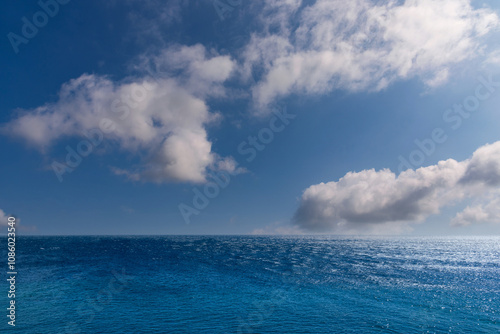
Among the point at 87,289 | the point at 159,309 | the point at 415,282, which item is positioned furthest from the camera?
the point at 415,282

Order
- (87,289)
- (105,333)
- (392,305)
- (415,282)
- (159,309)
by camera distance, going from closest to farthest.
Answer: (105,333)
(159,309)
(392,305)
(87,289)
(415,282)

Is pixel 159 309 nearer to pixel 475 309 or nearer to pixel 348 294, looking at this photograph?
pixel 348 294

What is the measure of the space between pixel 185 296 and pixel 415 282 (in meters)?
52.5

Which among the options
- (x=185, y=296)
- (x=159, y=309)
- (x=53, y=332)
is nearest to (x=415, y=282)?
(x=185, y=296)

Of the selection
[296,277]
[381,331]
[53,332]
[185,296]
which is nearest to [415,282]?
[296,277]

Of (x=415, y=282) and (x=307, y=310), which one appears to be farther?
(x=415, y=282)

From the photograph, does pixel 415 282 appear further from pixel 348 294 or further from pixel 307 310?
pixel 307 310

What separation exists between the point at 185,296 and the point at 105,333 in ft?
55.1

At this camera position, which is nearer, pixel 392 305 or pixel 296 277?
→ pixel 392 305

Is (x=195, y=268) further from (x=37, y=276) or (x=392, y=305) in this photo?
(x=392, y=305)

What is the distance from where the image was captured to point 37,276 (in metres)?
60.3

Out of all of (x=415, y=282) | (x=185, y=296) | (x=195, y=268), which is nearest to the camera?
(x=185, y=296)

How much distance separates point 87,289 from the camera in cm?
4959

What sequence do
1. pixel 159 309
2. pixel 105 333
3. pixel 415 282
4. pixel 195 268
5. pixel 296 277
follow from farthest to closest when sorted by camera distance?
1. pixel 195 268
2. pixel 296 277
3. pixel 415 282
4. pixel 159 309
5. pixel 105 333
